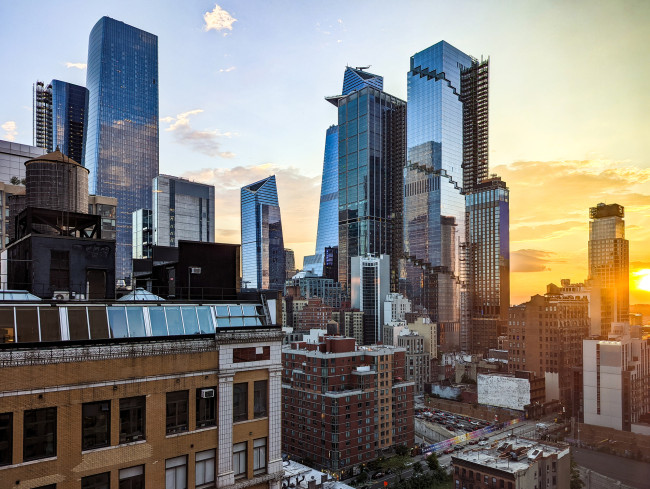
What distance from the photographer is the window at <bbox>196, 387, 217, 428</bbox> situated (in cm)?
1498

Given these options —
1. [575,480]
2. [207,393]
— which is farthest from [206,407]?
[575,480]

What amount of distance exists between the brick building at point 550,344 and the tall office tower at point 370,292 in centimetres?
7523

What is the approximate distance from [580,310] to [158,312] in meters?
118

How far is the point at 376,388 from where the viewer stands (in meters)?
72.3

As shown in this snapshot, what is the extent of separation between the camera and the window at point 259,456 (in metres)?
16.2

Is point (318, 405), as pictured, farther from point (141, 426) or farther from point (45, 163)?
point (141, 426)

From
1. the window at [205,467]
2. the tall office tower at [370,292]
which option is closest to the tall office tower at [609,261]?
the tall office tower at [370,292]

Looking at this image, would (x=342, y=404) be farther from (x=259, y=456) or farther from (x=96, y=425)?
(x=96, y=425)

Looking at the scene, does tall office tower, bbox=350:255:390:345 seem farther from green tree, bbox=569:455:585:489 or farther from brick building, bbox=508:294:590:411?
green tree, bbox=569:455:585:489

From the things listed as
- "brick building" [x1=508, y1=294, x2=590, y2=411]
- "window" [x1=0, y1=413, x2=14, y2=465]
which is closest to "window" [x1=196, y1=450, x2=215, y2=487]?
"window" [x1=0, y1=413, x2=14, y2=465]

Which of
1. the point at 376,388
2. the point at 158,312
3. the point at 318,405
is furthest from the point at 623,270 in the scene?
the point at 158,312

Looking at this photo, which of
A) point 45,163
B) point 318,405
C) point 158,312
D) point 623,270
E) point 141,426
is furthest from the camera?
point 623,270

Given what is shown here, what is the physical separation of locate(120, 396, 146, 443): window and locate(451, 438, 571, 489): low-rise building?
141ft

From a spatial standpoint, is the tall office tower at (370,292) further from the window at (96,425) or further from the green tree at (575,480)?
the window at (96,425)
